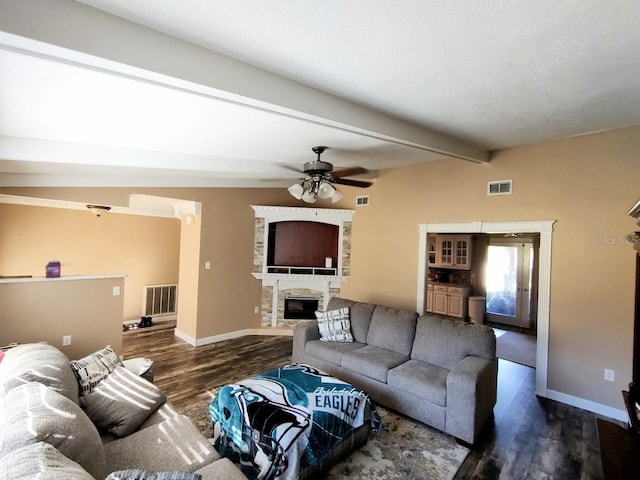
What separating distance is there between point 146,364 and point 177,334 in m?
3.04

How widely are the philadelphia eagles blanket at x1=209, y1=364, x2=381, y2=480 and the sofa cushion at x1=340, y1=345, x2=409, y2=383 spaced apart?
0.59 m

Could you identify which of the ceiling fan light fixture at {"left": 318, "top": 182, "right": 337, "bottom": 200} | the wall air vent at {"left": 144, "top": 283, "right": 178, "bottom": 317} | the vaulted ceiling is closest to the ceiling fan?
the ceiling fan light fixture at {"left": 318, "top": 182, "right": 337, "bottom": 200}

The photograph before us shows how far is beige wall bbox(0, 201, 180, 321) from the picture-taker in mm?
4484

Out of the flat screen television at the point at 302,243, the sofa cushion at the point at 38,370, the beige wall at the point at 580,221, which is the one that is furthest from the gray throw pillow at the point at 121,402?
the beige wall at the point at 580,221

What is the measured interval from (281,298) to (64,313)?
3162mm

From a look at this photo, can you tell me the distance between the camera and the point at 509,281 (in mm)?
7012

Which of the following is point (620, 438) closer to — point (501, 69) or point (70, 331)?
point (501, 69)

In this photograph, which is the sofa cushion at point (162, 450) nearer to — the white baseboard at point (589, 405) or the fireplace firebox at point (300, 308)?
the white baseboard at point (589, 405)

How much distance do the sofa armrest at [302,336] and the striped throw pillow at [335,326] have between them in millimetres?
80

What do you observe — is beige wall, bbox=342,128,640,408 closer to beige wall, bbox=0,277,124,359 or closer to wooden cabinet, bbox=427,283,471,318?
wooden cabinet, bbox=427,283,471,318

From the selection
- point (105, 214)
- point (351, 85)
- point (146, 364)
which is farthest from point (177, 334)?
point (351, 85)

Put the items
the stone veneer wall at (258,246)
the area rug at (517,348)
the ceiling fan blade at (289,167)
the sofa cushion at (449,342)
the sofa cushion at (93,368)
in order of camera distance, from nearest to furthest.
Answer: the sofa cushion at (93,368) < the sofa cushion at (449,342) < the ceiling fan blade at (289,167) < the area rug at (517,348) < the stone veneer wall at (258,246)

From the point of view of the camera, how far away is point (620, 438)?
62.4 inches

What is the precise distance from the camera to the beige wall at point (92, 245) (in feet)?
14.7
